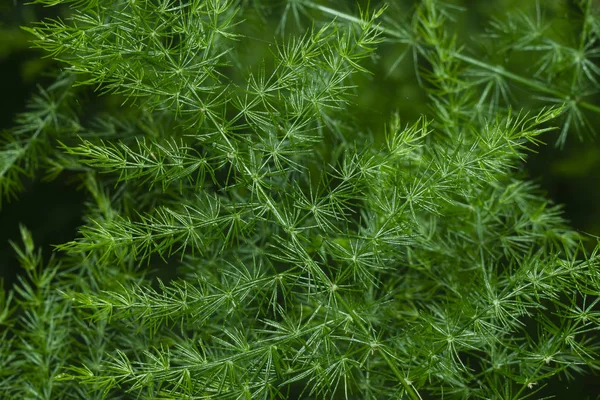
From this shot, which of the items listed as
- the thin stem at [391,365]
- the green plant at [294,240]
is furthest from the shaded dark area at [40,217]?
the thin stem at [391,365]

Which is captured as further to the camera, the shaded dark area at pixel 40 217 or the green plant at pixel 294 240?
the shaded dark area at pixel 40 217

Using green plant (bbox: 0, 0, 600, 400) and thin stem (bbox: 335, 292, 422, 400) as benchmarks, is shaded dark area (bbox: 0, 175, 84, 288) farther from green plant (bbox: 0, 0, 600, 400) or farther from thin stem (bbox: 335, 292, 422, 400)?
thin stem (bbox: 335, 292, 422, 400)

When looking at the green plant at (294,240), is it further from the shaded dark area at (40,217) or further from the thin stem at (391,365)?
the shaded dark area at (40,217)

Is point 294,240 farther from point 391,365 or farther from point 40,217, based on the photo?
point 40,217

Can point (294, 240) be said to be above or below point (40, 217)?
above

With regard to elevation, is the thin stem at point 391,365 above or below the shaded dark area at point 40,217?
above

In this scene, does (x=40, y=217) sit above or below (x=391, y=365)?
below

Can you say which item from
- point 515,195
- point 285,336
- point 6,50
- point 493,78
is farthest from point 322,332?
point 6,50

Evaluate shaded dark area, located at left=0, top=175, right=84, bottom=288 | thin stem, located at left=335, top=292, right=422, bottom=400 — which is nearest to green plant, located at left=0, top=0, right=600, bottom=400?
thin stem, located at left=335, top=292, right=422, bottom=400

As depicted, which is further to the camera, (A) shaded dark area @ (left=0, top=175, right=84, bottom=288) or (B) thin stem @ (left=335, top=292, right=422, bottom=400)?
(A) shaded dark area @ (left=0, top=175, right=84, bottom=288)

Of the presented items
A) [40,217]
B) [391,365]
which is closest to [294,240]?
[391,365]

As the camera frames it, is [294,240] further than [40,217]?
No

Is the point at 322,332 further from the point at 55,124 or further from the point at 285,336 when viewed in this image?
the point at 55,124
